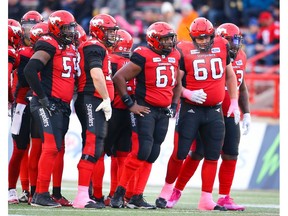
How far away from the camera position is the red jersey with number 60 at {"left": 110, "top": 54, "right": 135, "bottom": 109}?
29.7 feet

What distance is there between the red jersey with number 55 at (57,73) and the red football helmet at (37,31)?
43 cm

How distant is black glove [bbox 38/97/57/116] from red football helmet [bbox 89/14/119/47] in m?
0.87

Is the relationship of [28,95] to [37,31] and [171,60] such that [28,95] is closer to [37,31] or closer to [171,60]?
[37,31]

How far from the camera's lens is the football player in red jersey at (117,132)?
893 cm

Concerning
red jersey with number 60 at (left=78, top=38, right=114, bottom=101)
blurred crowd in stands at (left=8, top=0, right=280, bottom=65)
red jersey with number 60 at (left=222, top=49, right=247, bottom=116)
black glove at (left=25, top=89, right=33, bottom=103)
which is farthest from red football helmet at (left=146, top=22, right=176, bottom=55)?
blurred crowd in stands at (left=8, top=0, right=280, bottom=65)

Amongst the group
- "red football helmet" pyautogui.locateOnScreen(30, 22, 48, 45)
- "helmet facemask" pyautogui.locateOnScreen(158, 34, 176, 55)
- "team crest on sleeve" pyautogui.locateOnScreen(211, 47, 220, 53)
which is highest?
"red football helmet" pyautogui.locateOnScreen(30, 22, 48, 45)

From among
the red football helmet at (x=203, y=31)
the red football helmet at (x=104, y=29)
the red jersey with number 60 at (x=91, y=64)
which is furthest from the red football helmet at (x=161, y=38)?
the red jersey with number 60 at (x=91, y=64)

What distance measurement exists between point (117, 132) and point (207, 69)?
117cm

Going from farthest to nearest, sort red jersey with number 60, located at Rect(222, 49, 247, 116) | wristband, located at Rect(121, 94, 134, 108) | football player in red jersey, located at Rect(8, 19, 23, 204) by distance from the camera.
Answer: red jersey with number 60, located at Rect(222, 49, 247, 116)
wristband, located at Rect(121, 94, 134, 108)
football player in red jersey, located at Rect(8, 19, 23, 204)

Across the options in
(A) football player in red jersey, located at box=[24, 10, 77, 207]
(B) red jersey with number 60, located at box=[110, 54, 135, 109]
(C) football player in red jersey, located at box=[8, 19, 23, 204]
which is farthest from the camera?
(B) red jersey with number 60, located at box=[110, 54, 135, 109]

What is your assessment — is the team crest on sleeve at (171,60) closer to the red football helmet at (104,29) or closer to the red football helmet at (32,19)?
the red football helmet at (104,29)

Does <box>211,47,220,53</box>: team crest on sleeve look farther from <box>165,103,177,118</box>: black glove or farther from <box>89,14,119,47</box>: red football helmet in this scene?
<box>89,14,119,47</box>: red football helmet

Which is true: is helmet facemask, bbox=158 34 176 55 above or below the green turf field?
above
